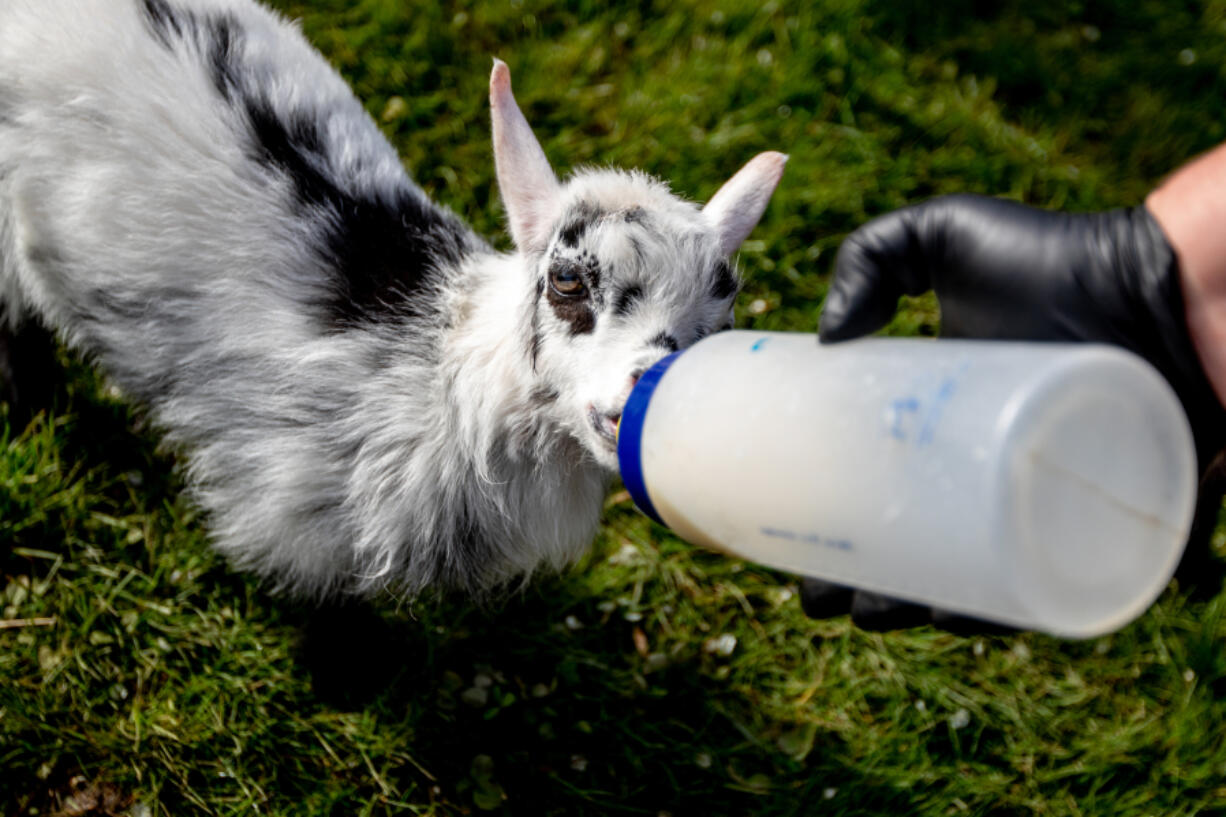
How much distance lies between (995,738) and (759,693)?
2.74 feet

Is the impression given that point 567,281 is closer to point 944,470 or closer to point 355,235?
point 355,235

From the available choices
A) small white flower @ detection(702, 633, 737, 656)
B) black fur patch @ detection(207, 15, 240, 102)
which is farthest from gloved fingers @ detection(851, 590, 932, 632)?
black fur patch @ detection(207, 15, 240, 102)

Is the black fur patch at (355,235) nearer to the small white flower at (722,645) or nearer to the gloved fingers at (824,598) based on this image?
the gloved fingers at (824,598)

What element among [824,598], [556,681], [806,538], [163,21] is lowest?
[556,681]

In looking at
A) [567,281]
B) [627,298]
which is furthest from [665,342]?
[567,281]

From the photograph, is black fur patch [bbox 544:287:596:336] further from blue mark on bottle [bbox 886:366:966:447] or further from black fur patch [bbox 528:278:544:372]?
blue mark on bottle [bbox 886:366:966:447]

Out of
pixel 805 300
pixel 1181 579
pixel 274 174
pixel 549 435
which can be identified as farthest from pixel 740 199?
pixel 1181 579

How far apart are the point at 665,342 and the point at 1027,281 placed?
0.78 m

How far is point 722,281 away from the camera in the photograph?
2.43 m

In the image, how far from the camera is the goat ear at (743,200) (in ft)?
8.47

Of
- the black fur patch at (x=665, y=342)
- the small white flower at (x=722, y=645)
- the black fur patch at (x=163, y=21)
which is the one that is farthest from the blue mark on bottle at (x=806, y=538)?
the black fur patch at (x=163, y=21)

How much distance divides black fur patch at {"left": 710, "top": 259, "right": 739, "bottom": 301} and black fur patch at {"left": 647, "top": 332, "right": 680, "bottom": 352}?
0.74 feet

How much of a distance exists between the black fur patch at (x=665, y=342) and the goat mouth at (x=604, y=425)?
197 mm

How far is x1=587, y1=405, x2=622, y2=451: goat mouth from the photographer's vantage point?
7.09 ft
